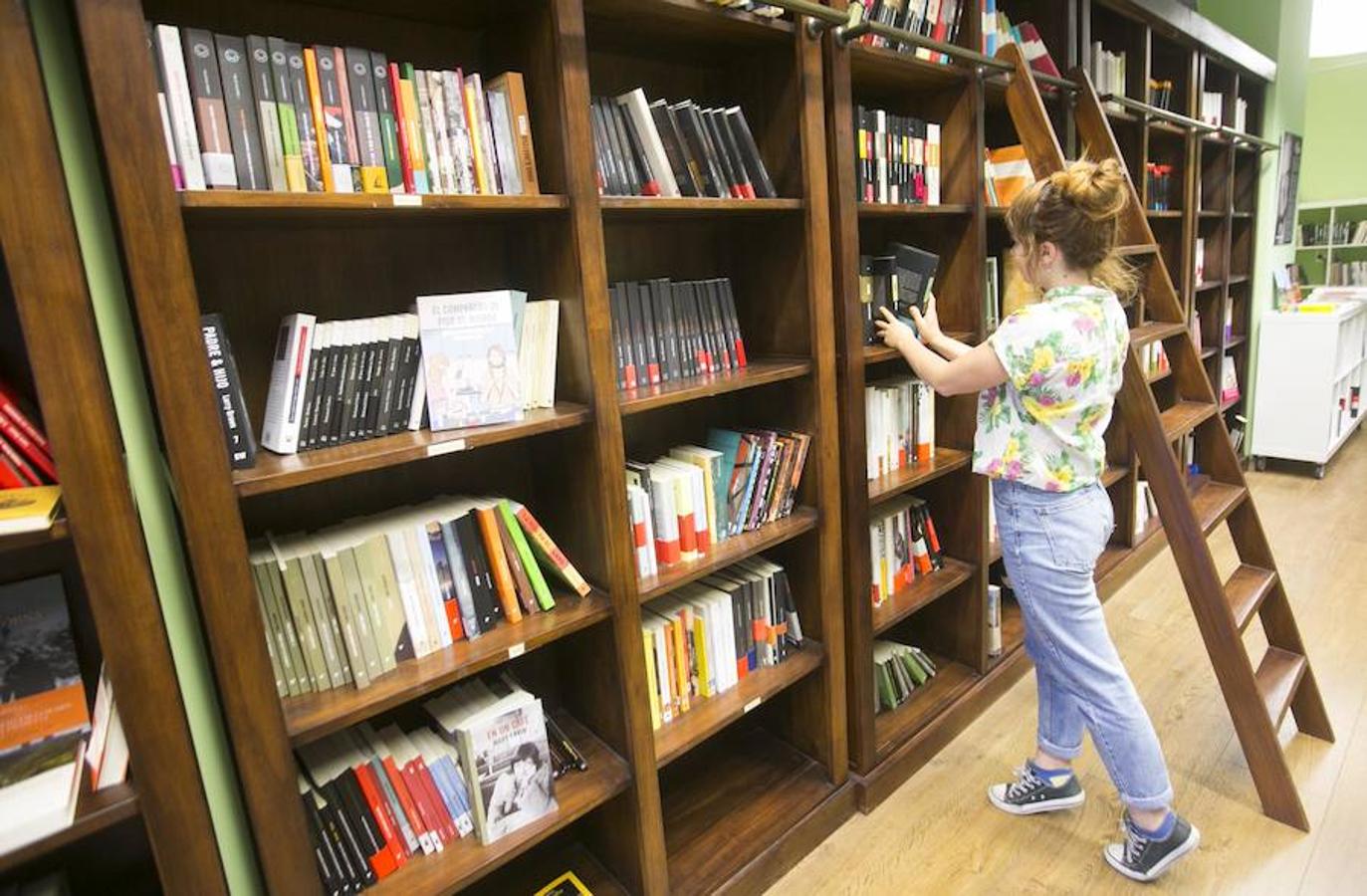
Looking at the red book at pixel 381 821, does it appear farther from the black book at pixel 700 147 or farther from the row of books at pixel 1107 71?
the row of books at pixel 1107 71

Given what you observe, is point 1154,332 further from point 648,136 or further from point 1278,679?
point 648,136

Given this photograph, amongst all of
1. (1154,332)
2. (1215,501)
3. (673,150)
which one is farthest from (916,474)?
(673,150)

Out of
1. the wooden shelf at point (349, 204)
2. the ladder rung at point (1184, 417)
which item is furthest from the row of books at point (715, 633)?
the ladder rung at point (1184, 417)

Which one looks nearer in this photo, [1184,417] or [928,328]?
[928,328]

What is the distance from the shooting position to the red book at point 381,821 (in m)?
1.34

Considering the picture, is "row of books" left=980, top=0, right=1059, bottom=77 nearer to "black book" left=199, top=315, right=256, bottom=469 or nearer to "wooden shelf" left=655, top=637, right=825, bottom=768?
"wooden shelf" left=655, top=637, right=825, bottom=768

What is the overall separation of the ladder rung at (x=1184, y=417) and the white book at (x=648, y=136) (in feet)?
4.72

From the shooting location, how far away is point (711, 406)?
6.84 feet

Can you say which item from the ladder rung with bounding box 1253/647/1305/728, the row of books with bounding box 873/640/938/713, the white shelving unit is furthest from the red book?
the white shelving unit

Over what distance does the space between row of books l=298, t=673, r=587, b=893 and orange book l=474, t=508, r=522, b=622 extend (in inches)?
7.5

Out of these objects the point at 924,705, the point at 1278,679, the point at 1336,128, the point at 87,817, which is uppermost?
the point at 1336,128

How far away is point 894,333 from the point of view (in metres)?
1.88

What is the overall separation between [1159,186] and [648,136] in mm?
3216

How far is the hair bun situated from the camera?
1.55 m
